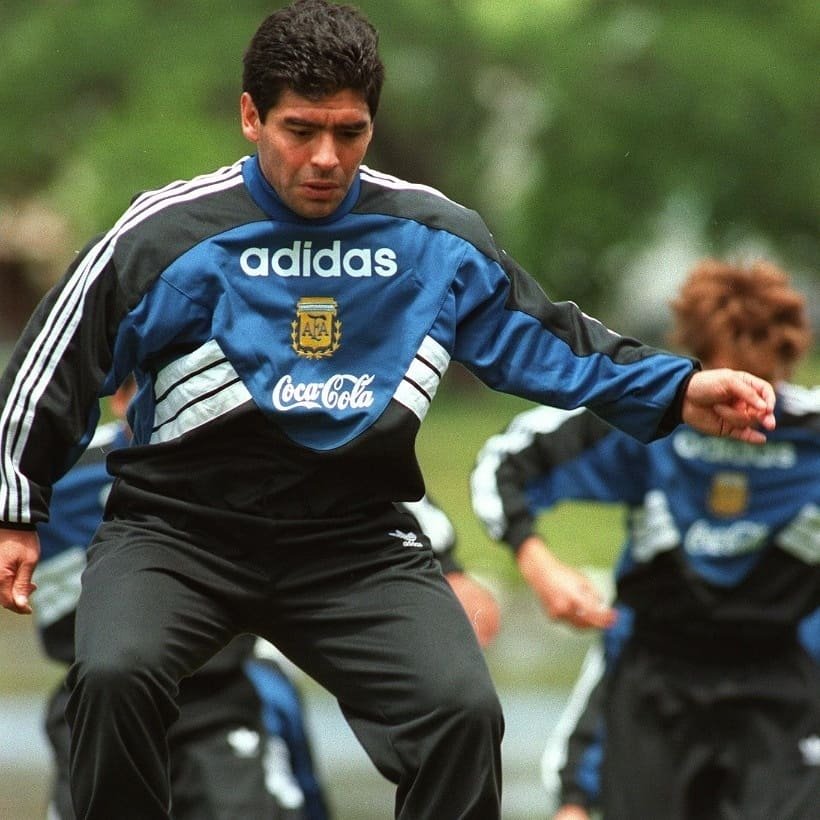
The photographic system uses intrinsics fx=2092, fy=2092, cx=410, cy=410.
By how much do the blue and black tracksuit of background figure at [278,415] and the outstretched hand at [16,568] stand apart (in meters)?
0.04

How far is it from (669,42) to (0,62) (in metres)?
6.23

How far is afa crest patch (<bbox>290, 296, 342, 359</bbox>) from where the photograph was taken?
4414 millimetres

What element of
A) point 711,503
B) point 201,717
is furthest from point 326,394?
point 711,503

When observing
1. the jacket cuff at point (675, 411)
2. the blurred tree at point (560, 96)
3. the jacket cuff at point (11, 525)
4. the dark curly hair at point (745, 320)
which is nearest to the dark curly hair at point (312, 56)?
the jacket cuff at point (675, 411)

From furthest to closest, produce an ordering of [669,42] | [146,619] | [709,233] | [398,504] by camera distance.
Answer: [709,233] → [669,42] → [398,504] → [146,619]

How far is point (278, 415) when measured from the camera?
14.3ft

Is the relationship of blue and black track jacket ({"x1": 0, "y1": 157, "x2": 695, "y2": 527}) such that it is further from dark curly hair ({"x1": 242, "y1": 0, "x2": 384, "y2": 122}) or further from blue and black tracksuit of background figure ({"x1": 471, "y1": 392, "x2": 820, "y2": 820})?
blue and black tracksuit of background figure ({"x1": 471, "y1": 392, "x2": 820, "y2": 820})

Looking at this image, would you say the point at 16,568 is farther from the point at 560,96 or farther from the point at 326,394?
the point at 560,96

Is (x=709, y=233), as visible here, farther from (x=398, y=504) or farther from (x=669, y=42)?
(x=398, y=504)

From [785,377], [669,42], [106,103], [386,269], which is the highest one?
[386,269]

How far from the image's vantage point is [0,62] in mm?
19578

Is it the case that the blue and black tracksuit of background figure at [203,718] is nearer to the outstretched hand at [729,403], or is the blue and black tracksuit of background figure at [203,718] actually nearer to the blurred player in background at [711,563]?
the blurred player in background at [711,563]

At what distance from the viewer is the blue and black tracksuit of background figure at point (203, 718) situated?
5.98 meters

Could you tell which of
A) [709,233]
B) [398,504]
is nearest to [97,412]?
[398,504]
